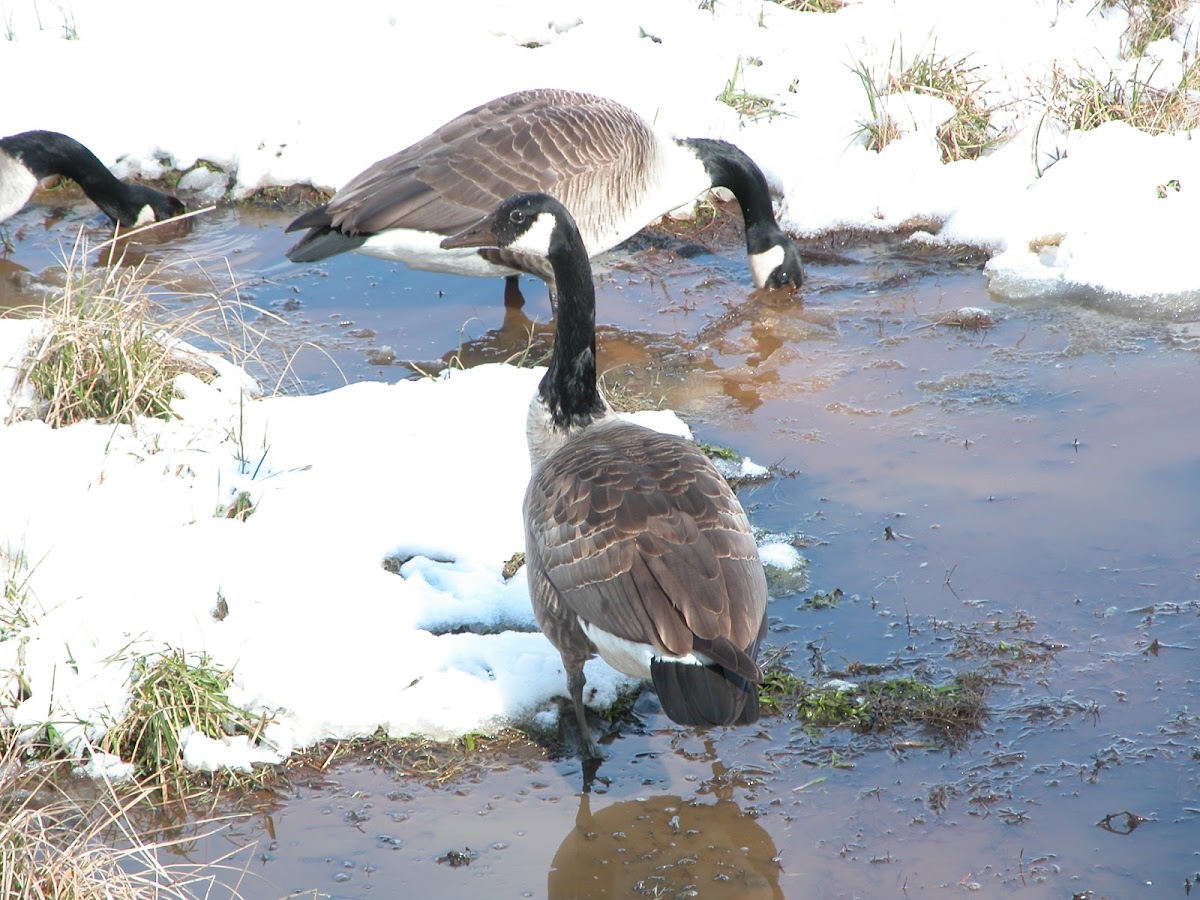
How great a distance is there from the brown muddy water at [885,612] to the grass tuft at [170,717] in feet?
1.00

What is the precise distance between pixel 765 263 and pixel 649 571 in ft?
14.8

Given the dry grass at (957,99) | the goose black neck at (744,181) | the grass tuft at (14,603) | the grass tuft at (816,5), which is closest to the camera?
the grass tuft at (14,603)

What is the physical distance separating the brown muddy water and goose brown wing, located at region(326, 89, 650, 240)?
2.52 feet

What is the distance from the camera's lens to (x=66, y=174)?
29.7 ft

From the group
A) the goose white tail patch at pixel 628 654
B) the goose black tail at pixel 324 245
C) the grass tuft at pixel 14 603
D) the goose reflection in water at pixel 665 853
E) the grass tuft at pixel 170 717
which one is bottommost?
the goose reflection in water at pixel 665 853

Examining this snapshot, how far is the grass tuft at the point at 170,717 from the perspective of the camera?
4.11 meters

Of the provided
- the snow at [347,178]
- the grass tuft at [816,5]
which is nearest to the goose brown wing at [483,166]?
the snow at [347,178]

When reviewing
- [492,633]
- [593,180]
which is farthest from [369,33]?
[492,633]

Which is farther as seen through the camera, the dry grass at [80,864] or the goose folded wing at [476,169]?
the goose folded wing at [476,169]

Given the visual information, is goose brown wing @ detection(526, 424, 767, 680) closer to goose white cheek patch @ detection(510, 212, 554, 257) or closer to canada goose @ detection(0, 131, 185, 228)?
goose white cheek patch @ detection(510, 212, 554, 257)

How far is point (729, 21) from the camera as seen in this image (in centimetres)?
1072

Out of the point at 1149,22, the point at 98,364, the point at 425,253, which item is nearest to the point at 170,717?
the point at 98,364

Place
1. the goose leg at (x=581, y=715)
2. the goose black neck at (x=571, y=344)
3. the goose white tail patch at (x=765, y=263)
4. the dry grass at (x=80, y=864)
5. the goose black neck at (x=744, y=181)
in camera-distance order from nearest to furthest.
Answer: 1. the dry grass at (x=80, y=864)
2. the goose leg at (x=581, y=715)
3. the goose black neck at (x=571, y=344)
4. the goose white tail patch at (x=765, y=263)
5. the goose black neck at (x=744, y=181)

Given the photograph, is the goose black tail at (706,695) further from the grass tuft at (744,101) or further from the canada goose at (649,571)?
the grass tuft at (744,101)
